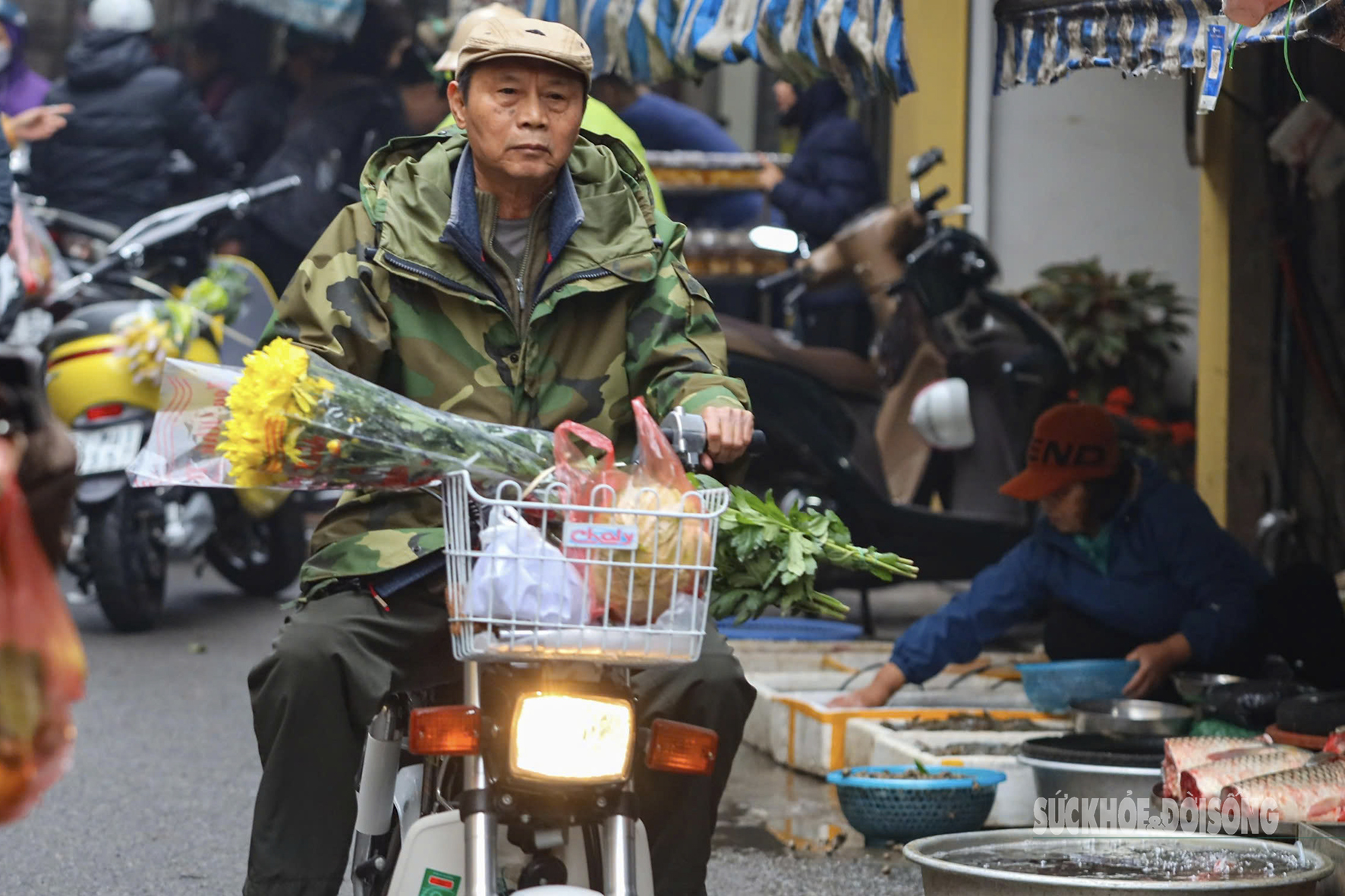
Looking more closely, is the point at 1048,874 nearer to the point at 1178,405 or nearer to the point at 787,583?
→ the point at 787,583

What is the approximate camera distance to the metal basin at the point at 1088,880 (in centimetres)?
292

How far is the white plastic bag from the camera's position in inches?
91.7

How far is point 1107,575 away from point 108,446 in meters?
4.22

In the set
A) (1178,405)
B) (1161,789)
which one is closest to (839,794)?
(1161,789)

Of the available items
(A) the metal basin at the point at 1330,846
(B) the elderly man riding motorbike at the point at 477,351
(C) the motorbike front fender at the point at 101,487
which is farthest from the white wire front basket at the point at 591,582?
(C) the motorbike front fender at the point at 101,487

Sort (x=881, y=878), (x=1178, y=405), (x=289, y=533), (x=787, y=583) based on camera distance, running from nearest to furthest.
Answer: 1. (x=787, y=583)
2. (x=881, y=878)
3. (x=289, y=533)
4. (x=1178, y=405)

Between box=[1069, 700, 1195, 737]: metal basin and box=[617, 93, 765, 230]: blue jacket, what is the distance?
524 cm

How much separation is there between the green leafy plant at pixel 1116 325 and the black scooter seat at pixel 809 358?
5.32 ft

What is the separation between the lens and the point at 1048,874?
3.16 metres

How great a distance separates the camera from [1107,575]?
219 inches

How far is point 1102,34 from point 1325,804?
167 cm

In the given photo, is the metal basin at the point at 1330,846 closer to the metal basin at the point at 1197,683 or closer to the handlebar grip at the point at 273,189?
the metal basin at the point at 1197,683

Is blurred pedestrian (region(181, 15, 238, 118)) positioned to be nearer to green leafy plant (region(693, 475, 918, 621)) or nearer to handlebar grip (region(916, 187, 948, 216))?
handlebar grip (region(916, 187, 948, 216))

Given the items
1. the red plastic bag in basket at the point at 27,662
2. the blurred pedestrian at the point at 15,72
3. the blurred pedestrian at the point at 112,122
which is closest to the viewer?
the red plastic bag in basket at the point at 27,662
